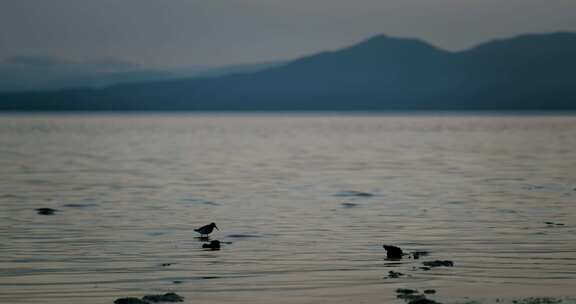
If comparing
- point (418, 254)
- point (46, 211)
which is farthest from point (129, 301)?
point (46, 211)

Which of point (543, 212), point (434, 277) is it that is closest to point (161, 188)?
point (543, 212)

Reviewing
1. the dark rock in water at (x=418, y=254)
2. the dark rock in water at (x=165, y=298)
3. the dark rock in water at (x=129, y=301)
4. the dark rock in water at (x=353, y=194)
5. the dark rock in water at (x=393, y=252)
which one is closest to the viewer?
the dark rock in water at (x=129, y=301)

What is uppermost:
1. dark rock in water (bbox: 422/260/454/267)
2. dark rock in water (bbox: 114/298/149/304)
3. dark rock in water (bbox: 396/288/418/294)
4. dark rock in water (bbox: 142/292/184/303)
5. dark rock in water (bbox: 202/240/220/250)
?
dark rock in water (bbox: 114/298/149/304)

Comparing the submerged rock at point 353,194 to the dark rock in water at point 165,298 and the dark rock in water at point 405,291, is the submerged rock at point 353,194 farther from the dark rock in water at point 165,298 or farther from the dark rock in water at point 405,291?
the dark rock in water at point 165,298

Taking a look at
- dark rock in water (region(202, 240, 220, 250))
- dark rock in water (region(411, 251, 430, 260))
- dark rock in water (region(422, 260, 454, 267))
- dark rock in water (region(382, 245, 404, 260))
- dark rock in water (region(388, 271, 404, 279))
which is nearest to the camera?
dark rock in water (region(388, 271, 404, 279))

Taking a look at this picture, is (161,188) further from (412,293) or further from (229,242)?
(412,293)

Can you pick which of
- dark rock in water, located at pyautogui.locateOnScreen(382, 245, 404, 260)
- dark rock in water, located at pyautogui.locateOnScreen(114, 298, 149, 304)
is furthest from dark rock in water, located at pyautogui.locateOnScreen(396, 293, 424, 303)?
dark rock in water, located at pyautogui.locateOnScreen(382, 245, 404, 260)

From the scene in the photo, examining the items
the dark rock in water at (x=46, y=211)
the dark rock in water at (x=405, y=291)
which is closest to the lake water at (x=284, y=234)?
the dark rock in water at (x=405, y=291)

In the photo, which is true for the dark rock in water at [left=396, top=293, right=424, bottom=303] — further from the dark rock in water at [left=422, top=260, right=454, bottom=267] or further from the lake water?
the dark rock in water at [left=422, top=260, right=454, bottom=267]

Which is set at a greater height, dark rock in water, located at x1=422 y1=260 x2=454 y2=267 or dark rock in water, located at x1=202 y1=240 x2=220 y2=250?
A: dark rock in water, located at x1=422 y1=260 x2=454 y2=267

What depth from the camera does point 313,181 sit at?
176 feet

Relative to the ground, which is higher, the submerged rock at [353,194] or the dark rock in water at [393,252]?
the dark rock in water at [393,252]

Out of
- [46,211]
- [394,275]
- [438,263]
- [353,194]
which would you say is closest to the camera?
[394,275]

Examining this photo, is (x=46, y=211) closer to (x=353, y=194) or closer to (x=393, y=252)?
(x=353, y=194)
